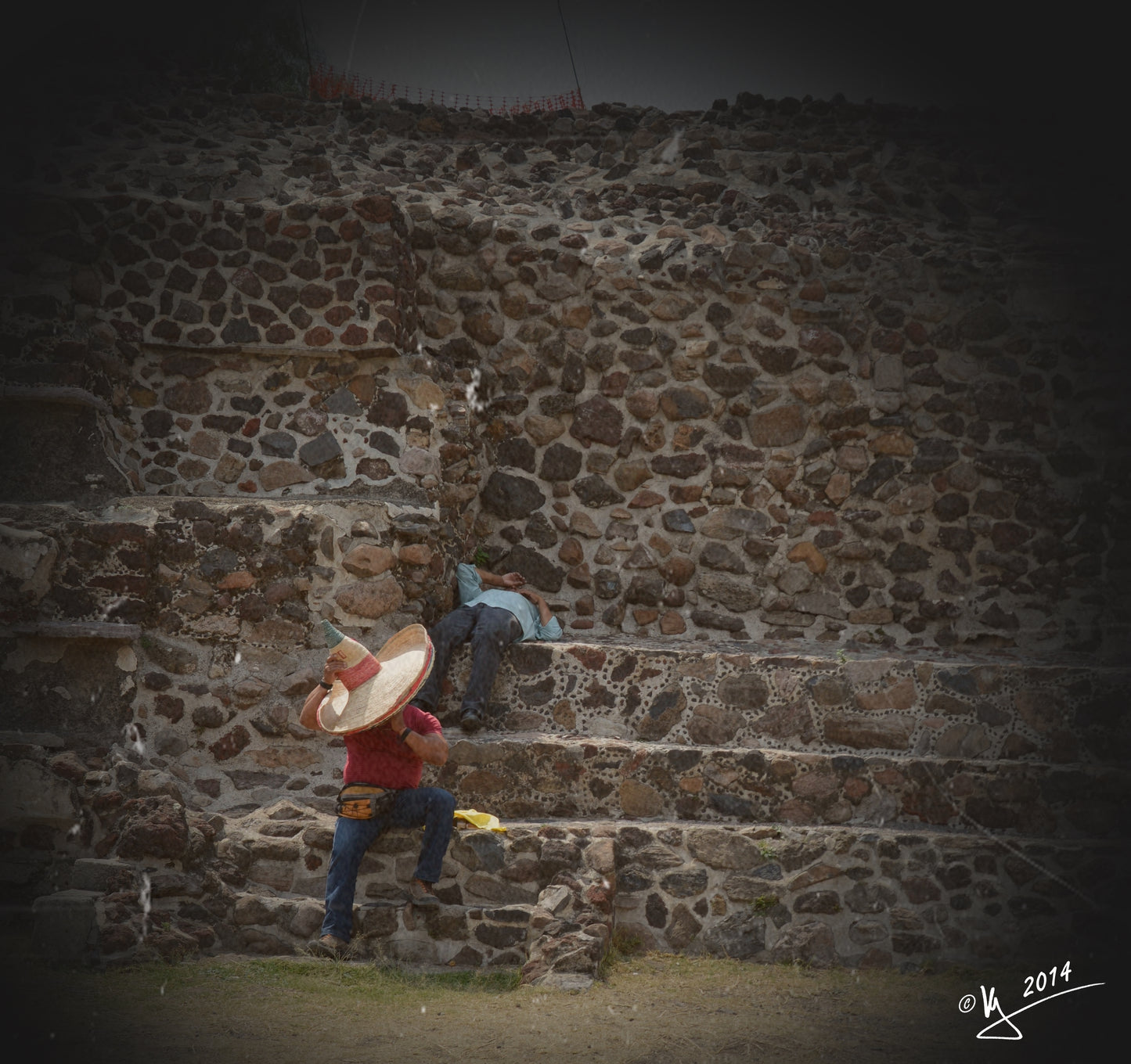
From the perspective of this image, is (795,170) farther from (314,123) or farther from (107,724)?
(107,724)

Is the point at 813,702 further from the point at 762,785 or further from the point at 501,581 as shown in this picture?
the point at 501,581

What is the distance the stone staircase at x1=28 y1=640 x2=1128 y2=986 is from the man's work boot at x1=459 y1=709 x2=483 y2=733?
143 mm

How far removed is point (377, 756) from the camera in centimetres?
552

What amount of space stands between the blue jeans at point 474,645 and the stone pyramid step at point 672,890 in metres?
0.86

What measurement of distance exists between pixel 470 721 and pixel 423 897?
3.76 ft

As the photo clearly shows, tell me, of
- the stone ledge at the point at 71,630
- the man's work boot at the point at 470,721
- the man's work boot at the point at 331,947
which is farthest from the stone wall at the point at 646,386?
the man's work boot at the point at 331,947

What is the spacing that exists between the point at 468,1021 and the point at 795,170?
6.99 m

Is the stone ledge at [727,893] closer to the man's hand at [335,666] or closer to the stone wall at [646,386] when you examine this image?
the man's hand at [335,666]

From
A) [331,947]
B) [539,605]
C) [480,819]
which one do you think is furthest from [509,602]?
[331,947]

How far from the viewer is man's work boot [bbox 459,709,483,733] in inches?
255

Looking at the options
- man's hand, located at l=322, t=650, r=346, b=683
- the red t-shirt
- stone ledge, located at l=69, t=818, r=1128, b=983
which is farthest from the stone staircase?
man's hand, located at l=322, t=650, r=346, b=683

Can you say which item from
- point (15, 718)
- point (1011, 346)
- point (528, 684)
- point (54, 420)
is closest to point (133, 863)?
point (15, 718)

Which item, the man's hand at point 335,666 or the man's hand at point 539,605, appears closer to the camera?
the man's hand at point 335,666

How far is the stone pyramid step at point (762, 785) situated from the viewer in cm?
621
